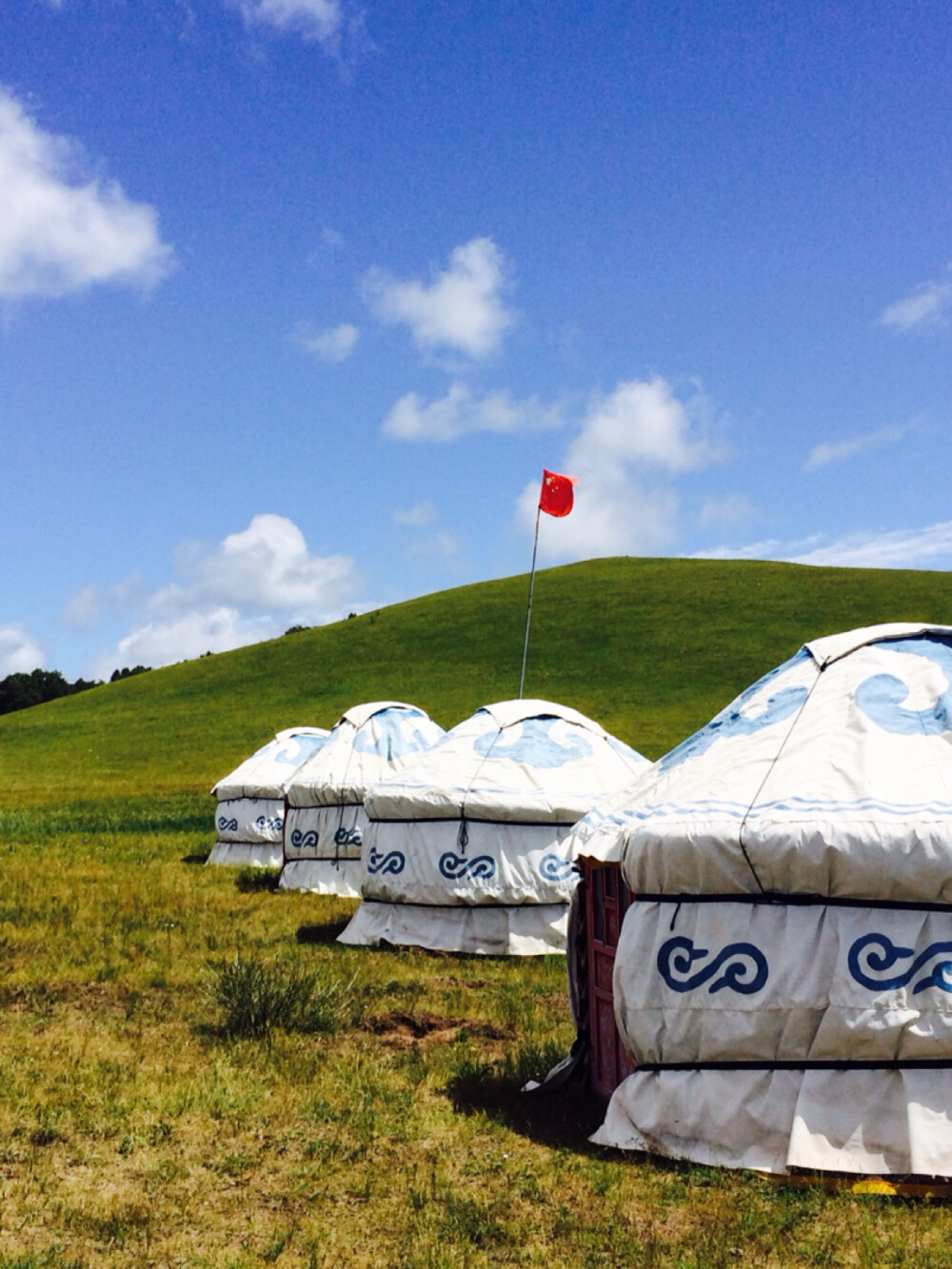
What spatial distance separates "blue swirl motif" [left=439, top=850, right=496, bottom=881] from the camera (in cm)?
1091

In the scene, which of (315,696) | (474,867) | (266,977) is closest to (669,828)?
(266,977)

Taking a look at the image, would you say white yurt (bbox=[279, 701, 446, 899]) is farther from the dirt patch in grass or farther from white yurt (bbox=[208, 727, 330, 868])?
the dirt patch in grass

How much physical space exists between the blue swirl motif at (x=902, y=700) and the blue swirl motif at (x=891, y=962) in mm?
1130

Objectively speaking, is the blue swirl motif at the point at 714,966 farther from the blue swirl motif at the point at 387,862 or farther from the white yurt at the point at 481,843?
the blue swirl motif at the point at 387,862

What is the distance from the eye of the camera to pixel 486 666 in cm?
5331

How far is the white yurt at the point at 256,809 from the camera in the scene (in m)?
19.4

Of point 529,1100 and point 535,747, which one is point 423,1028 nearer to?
point 529,1100

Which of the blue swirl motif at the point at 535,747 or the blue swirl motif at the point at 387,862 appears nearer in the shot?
Result: the blue swirl motif at the point at 387,862

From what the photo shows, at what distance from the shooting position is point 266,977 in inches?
336

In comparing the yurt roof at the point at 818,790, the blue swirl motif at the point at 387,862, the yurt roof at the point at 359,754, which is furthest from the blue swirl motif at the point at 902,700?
the yurt roof at the point at 359,754

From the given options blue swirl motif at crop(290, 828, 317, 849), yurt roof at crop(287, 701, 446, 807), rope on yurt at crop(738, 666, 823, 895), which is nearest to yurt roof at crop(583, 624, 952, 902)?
rope on yurt at crop(738, 666, 823, 895)

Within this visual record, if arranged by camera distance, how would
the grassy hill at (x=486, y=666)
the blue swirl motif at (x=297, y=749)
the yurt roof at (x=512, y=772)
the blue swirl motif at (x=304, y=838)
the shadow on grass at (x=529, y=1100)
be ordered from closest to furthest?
the shadow on grass at (x=529, y=1100)
the yurt roof at (x=512, y=772)
the blue swirl motif at (x=304, y=838)
the blue swirl motif at (x=297, y=749)
the grassy hill at (x=486, y=666)

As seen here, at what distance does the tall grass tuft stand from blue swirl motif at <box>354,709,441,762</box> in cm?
753

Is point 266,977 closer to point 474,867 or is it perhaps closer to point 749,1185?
point 474,867
